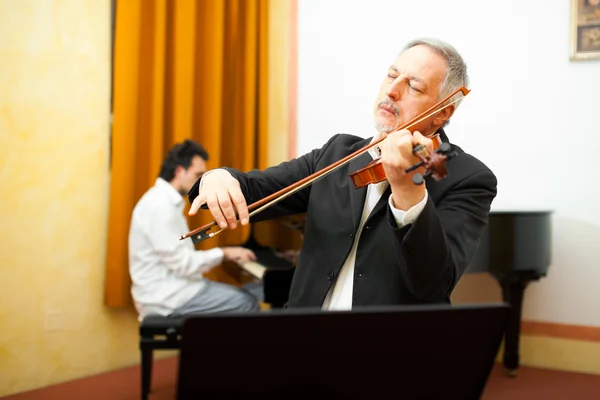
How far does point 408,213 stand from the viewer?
3.62 ft

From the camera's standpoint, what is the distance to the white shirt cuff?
1.10m

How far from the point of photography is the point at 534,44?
4172 mm

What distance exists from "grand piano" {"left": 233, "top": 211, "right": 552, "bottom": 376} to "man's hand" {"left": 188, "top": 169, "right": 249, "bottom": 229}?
215cm

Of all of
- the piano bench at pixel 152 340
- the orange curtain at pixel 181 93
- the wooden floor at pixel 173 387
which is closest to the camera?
the piano bench at pixel 152 340

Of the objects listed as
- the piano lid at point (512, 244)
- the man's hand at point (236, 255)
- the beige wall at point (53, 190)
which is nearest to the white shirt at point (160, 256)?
the man's hand at point (236, 255)

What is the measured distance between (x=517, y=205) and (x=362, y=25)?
166 cm

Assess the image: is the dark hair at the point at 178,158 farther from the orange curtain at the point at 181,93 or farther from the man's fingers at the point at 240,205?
the man's fingers at the point at 240,205

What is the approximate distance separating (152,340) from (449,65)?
7.55 ft

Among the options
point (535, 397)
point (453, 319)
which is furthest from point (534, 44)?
point (453, 319)

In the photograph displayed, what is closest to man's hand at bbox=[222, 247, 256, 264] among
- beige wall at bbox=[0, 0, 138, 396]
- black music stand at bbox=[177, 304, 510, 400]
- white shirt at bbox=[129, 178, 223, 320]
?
white shirt at bbox=[129, 178, 223, 320]

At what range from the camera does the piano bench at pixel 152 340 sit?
322cm

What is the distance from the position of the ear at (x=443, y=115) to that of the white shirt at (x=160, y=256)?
2.18m

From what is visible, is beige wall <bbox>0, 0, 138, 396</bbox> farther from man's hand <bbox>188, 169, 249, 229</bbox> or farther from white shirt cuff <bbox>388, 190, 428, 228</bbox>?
white shirt cuff <bbox>388, 190, 428, 228</bbox>

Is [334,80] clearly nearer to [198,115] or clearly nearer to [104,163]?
[198,115]
